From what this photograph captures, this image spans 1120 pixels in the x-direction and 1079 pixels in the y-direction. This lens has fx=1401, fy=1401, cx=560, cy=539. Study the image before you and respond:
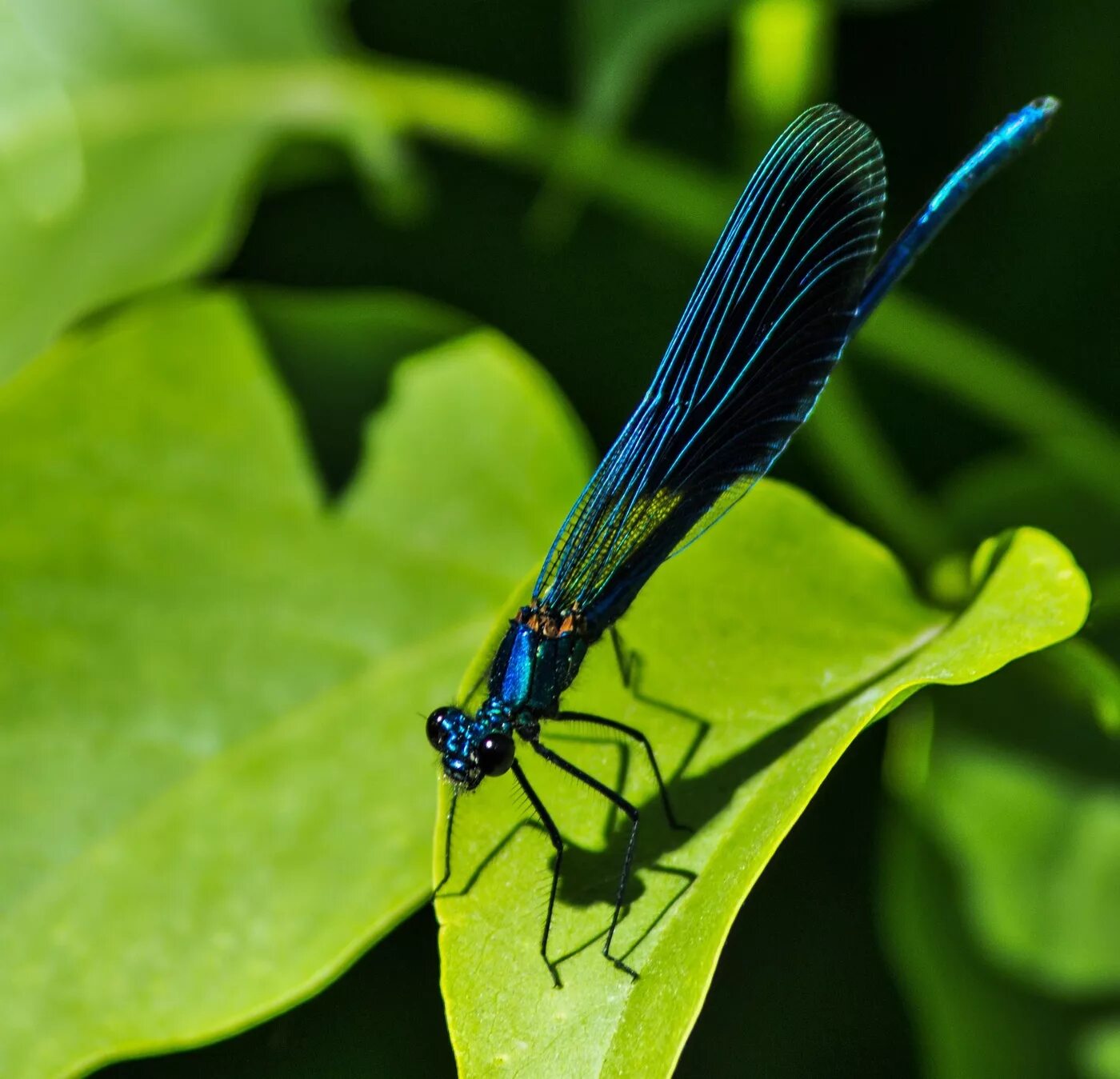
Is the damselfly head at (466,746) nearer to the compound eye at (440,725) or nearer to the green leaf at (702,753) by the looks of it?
the compound eye at (440,725)

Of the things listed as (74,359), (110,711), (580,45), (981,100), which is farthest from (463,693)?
(981,100)

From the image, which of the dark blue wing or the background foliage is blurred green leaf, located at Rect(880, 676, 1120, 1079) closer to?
the background foliage

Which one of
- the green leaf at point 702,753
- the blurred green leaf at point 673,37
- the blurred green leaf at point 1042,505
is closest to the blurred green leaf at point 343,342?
the blurred green leaf at point 673,37

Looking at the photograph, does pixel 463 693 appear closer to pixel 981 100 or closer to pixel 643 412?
pixel 643 412

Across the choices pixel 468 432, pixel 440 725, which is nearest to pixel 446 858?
pixel 440 725

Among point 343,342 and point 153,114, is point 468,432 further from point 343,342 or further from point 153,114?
point 153,114

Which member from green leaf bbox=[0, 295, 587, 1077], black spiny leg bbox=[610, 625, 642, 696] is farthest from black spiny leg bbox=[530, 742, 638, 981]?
green leaf bbox=[0, 295, 587, 1077]

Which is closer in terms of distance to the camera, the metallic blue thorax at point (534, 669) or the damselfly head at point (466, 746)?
the damselfly head at point (466, 746)
